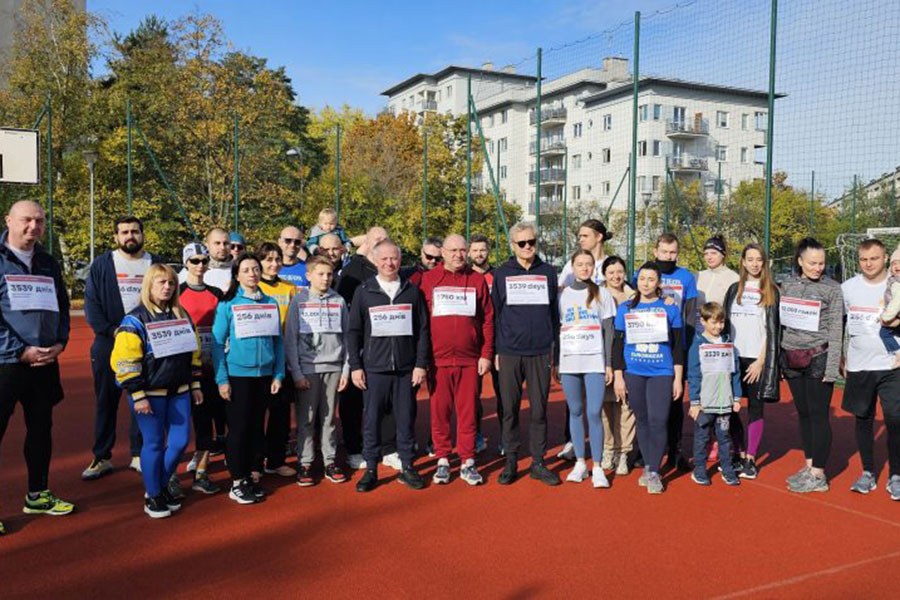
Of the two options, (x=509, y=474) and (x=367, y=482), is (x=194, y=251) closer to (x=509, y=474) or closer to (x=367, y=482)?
(x=367, y=482)

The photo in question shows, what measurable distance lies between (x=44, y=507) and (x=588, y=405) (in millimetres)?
3781

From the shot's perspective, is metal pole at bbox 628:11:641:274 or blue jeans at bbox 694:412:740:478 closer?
blue jeans at bbox 694:412:740:478

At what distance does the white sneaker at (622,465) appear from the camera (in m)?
5.61

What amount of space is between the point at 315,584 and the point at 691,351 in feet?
11.1

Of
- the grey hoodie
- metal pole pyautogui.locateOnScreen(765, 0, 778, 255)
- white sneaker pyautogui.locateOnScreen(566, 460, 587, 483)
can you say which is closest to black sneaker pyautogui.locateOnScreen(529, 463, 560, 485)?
white sneaker pyautogui.locateOnScreen(566, 460, 587, 483)

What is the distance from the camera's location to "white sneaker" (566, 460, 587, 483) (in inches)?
211

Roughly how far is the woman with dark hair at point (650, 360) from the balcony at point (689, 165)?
33.3 m

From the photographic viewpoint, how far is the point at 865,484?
16.8 ft

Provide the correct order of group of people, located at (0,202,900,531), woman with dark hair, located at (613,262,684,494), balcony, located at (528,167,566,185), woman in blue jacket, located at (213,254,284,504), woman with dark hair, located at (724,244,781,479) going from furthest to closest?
balcony, located at (528,167,566,185) < woman with dark hair, located at (724,244,781,479) < woman with dark hair, located at (613,262,684,494) < group of people, located at (0,202,900,531) < woman in blue jacket, located at (213,254,284,504)

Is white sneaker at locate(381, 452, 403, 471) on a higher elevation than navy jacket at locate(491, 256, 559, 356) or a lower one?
lower

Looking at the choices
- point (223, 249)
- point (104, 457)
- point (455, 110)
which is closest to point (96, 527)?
point (104, 457)

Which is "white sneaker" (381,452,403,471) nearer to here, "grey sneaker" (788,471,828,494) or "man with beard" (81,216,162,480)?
"man with beard" (81,216,162,480)

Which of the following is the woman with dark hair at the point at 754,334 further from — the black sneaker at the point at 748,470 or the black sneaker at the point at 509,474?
the black sneaker at the point at 509,474

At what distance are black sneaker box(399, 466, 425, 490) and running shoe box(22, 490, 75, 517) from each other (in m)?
2.24
